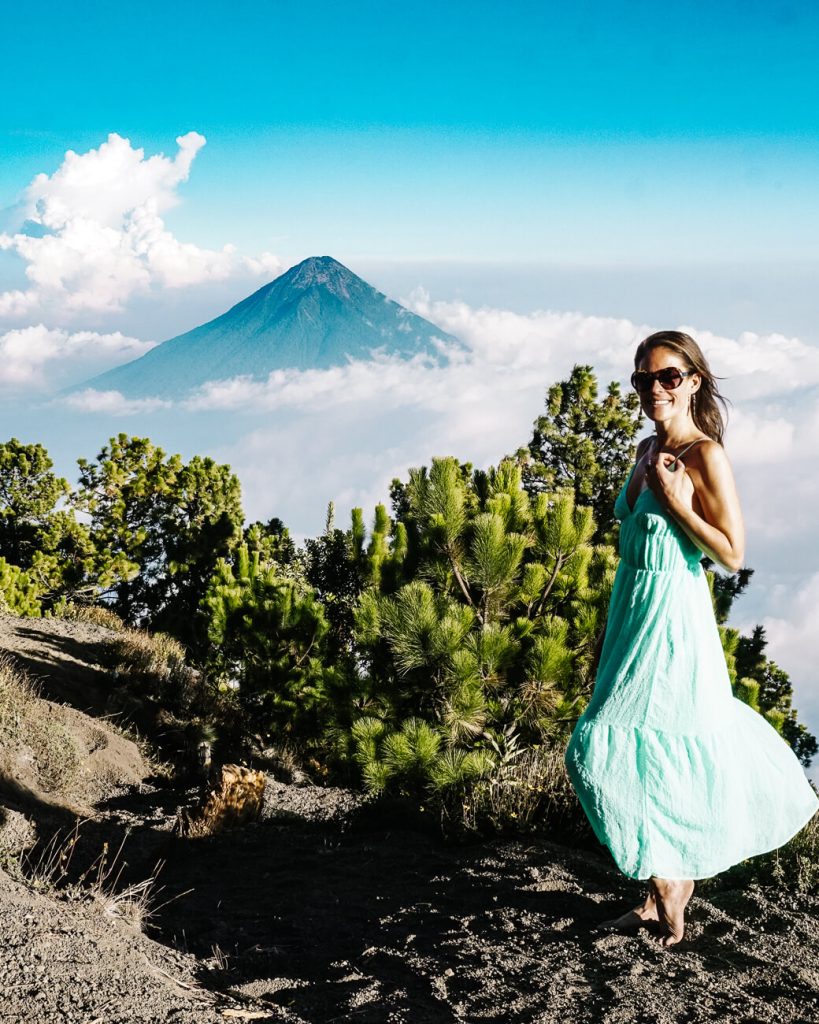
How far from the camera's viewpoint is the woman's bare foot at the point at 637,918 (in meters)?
3.99

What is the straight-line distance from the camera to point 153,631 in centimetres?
1598

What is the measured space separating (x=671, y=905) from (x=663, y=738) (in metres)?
0.73

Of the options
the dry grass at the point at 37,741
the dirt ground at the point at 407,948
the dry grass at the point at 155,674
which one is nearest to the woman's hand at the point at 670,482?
the dirt ground at the point at 407,948

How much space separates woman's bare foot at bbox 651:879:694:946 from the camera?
3785mm

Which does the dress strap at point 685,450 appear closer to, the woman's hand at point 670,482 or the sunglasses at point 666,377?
the woman's hand at point 670,482

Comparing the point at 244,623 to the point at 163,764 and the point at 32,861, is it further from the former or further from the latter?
the point at 32,861

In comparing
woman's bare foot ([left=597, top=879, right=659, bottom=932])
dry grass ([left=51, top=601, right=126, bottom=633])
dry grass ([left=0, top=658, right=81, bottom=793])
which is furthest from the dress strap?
dry grass ([left=51, top=601, right=126, bottom=633])

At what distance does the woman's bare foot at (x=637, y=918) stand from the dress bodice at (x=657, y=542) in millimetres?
1414

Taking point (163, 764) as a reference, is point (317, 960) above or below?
above

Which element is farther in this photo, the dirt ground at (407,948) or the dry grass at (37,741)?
the dry grass at (37,741)

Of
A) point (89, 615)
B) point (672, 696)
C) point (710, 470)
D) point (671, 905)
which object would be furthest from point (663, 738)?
point (89, 615)

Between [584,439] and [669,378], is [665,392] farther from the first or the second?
[584,439]

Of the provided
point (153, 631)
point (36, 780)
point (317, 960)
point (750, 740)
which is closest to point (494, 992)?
point (317, 960)

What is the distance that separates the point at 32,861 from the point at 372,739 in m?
2.35
